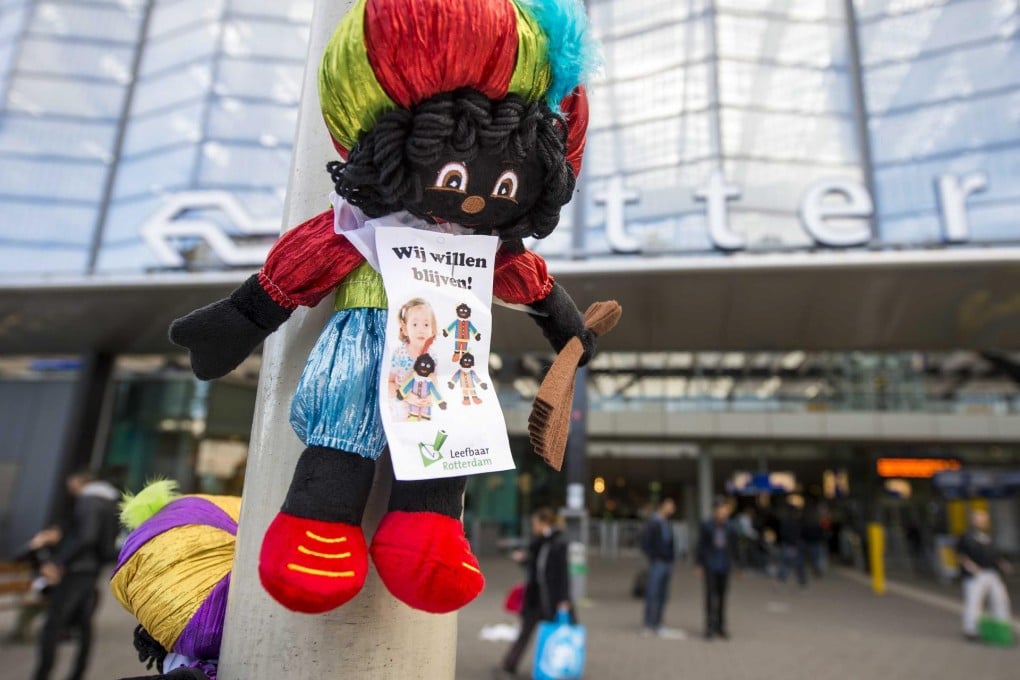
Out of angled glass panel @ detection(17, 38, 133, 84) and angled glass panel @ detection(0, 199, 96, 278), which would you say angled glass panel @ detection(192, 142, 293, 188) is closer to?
angled glass panel @ detection(0, 199, 96, 278)

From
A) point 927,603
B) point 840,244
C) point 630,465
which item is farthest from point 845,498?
point 840,244

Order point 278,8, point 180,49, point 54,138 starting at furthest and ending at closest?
point 278,8 < point 180,49 < point 54,138

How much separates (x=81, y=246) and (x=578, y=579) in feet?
32.6

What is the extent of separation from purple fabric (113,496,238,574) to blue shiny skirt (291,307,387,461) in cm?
48

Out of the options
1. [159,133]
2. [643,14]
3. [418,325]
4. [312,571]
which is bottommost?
[312,571]

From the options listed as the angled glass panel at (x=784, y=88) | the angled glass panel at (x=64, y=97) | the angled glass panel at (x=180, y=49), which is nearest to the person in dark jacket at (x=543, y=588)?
the angled glass panel at (x=784, y=88)

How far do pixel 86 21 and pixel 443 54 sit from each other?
16702 mm

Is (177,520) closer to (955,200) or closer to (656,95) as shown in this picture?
(955,200)

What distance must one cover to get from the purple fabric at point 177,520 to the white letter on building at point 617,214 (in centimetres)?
608

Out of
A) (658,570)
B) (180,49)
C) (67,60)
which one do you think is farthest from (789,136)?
(67,60)

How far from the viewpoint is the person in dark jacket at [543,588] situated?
5001 mm

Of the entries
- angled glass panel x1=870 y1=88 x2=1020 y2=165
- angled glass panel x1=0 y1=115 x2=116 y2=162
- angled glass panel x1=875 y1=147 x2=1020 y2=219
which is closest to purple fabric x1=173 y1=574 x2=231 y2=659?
angled glass panel x1=875 y1=147 x2=1020 y2=219

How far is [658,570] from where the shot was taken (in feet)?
24.3

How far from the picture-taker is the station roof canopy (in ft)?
21.1
